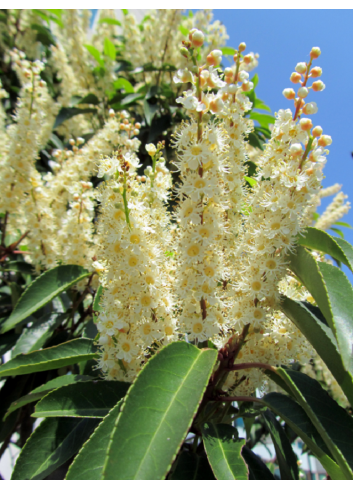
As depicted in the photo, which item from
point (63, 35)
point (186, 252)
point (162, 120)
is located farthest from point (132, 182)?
point (63, 35)

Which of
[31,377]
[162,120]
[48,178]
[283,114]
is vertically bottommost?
[31,377]

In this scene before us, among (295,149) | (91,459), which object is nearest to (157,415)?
(91,459)

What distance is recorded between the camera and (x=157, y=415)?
61cm

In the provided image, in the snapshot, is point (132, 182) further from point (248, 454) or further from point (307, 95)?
point (248, 454)

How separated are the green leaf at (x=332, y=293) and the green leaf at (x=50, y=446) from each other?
0.63 m

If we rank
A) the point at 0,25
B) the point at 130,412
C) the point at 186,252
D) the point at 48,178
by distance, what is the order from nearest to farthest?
the point at 130,412, the point at 186,252, the point at 48,178, the point at 0,25

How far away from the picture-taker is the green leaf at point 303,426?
2.26 ft

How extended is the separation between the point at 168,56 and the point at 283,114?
201cm

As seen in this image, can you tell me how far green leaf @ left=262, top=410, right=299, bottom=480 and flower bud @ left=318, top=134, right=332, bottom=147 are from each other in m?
0.74

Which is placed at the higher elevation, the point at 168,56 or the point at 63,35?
the point at 63,35

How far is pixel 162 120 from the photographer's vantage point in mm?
2199

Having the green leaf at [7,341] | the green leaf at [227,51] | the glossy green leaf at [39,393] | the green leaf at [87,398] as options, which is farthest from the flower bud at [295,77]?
the green leaf at [227,51]

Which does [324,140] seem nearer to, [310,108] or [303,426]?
Answer: [310,108]

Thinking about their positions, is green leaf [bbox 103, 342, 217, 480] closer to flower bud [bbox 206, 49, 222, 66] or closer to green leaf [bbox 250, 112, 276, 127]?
flower bud [bbox 206, 49, 222, 66]
